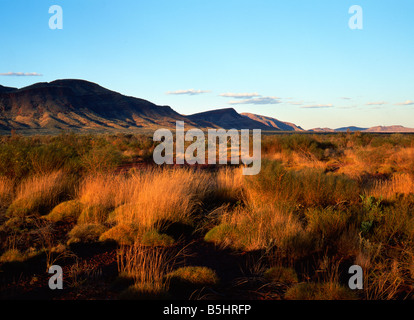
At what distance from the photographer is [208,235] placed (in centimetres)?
552

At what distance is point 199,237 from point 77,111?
379ft

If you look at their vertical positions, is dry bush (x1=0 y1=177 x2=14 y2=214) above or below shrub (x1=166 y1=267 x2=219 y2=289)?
above

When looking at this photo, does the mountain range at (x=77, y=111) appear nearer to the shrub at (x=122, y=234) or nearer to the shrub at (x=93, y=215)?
the shrub at (x=93, y=215)

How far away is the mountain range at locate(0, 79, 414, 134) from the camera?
89750 millimetres

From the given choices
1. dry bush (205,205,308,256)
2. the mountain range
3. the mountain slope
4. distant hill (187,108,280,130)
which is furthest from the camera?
distant hill (187,108,280,130)

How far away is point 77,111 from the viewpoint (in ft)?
360

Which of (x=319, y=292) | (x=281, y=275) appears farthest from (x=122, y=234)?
(x=319, y=292)

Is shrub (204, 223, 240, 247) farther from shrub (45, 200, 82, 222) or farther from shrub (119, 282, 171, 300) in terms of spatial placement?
shrub (45, 200, 82, 222)

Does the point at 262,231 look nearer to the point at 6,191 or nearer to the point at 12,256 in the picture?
the point at 12,256

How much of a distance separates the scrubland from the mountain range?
7724 centimetres

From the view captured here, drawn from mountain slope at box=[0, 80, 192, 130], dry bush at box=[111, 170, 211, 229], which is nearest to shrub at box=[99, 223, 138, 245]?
dry bush at box=[111, 170, 211, 229]

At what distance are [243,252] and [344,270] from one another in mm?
1491
